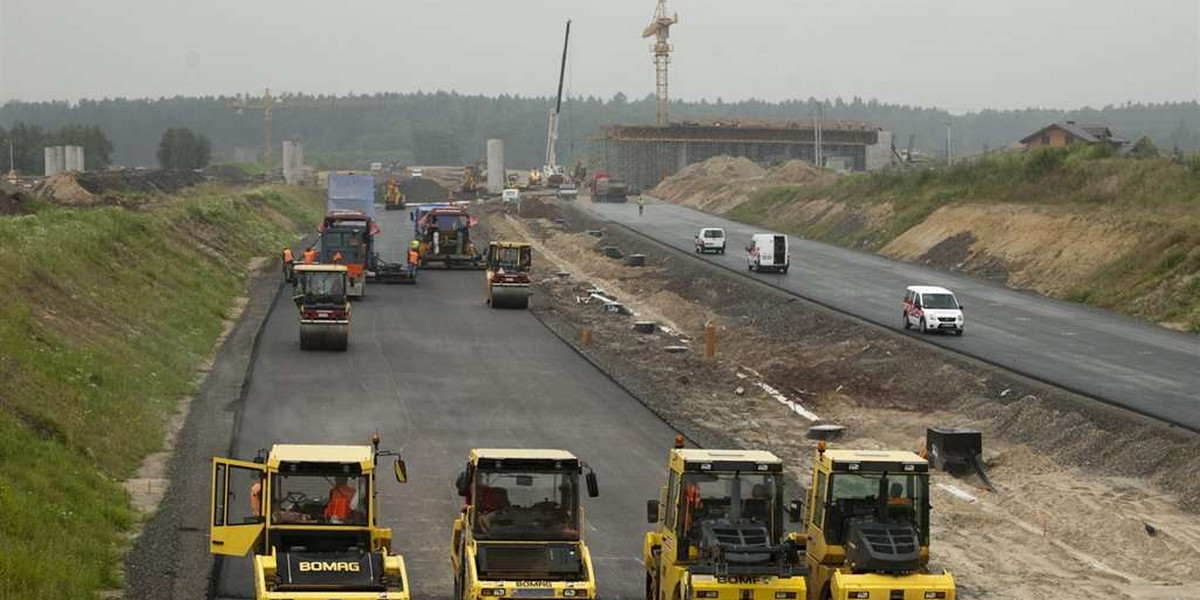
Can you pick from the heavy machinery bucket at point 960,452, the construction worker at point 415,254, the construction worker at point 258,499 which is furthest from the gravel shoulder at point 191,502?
the construction worker at point 415,254

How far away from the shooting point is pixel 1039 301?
202ft

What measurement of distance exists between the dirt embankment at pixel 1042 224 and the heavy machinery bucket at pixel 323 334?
28434mm

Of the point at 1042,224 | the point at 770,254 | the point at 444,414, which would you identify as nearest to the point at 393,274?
the point at 770,254

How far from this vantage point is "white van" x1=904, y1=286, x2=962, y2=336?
4984 cm

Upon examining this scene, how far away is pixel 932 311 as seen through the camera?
50.2m

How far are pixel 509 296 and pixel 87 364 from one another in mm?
24062

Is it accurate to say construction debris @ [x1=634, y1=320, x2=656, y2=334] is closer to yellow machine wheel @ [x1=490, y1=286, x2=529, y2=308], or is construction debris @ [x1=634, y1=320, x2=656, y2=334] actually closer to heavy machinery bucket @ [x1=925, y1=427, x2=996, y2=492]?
yellow machine wheel @ [x1=490, y1=286, x2=529, y2=308]

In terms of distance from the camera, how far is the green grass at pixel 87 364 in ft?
73.2

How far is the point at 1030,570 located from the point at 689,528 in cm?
885

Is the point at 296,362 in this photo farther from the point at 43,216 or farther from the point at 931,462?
the point at 43,216

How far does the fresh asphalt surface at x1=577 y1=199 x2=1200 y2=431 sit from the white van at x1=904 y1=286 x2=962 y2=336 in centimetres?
46

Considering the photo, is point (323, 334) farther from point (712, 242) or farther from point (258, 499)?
point (712, 242)

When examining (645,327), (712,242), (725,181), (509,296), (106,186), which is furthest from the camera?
(725,181)

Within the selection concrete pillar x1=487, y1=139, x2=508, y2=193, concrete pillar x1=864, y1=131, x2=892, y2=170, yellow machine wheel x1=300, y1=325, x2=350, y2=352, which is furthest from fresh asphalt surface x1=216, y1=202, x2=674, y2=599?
concrete pillar x1=864, y1=131, x2=892, y2=170
